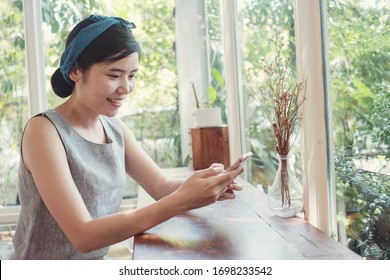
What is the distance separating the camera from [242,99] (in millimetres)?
2457

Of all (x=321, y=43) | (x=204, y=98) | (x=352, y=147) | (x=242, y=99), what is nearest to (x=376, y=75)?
(x=352, y=147)

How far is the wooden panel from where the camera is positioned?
2.67 meters

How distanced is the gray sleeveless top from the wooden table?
0.69ft

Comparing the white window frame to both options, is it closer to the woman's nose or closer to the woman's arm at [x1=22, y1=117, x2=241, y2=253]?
the woman's arm at [x1=22, y1=117, x2=241, y2=253]

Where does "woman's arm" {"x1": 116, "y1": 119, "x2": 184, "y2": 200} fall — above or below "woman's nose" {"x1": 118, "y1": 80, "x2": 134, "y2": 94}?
below

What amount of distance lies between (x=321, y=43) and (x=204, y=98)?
1827mm

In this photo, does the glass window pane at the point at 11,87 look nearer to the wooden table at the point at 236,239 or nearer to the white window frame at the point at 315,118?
the wooden table at the point at 236,239

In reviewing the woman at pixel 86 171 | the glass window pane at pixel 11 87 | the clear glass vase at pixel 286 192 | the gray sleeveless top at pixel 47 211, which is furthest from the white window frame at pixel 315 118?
the glass window pane at pixel 11 87

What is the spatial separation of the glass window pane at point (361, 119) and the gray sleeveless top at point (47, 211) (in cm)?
65

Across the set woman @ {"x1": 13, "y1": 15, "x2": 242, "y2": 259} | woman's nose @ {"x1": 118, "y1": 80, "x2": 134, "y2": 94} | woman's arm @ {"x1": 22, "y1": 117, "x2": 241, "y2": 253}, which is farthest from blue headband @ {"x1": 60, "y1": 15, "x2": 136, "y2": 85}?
woman's arm @ {"x1": 22, "y1": 117, "x2": 241, "y2": 253}

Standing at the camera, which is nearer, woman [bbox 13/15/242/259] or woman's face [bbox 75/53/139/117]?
woman [bbox 13/15/242/259]

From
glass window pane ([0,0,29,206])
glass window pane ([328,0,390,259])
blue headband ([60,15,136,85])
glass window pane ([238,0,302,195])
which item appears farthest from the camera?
glass window pane ([0,0,29,206])

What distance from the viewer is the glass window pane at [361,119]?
1092 millimetres

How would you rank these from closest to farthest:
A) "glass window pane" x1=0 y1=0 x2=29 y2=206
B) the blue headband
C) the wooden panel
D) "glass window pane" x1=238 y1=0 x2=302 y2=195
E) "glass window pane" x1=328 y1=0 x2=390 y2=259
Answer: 1. "glass window pane" x1=328 y1=0 x2=390 y2=259
2. the blue headband
3. "glass window pane" x1=238 y1=0 x2=302 y2=195
4. the wooden panel
5. "glass window pane" x1=0 y1=0 x2=29 y2=206
